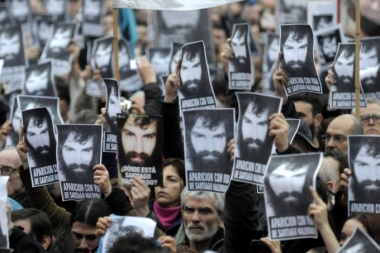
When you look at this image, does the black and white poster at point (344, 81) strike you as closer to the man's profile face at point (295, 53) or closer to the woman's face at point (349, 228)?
the man's profile face at point (295, 53)

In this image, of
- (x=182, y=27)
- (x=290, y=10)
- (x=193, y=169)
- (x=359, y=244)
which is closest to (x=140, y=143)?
(x=193, y=169)

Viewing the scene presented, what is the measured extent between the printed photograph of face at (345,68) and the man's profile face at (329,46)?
1.79 metres

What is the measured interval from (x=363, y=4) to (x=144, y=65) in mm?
2172

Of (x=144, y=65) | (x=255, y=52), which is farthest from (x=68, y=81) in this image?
(x=144, y=65)

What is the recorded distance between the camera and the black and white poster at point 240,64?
1102cm

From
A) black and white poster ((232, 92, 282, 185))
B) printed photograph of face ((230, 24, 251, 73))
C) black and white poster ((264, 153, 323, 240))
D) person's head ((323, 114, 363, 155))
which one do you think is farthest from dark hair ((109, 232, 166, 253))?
printed photograph of face ((230, 24, 251, 73))

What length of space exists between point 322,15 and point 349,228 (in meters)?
6.92

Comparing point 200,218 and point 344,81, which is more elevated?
point 344,81

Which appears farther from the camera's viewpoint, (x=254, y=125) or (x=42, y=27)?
(x=42, y=27)

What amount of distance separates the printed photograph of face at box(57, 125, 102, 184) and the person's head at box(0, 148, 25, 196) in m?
0.82

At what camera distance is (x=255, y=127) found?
8.53 metres

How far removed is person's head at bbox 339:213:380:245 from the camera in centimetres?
784

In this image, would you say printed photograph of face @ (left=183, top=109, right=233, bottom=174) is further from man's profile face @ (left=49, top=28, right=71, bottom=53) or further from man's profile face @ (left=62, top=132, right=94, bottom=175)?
man's profile face @ (left=49, top=28, right=71, bottom=53)

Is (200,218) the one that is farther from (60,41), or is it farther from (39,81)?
(60,41)
